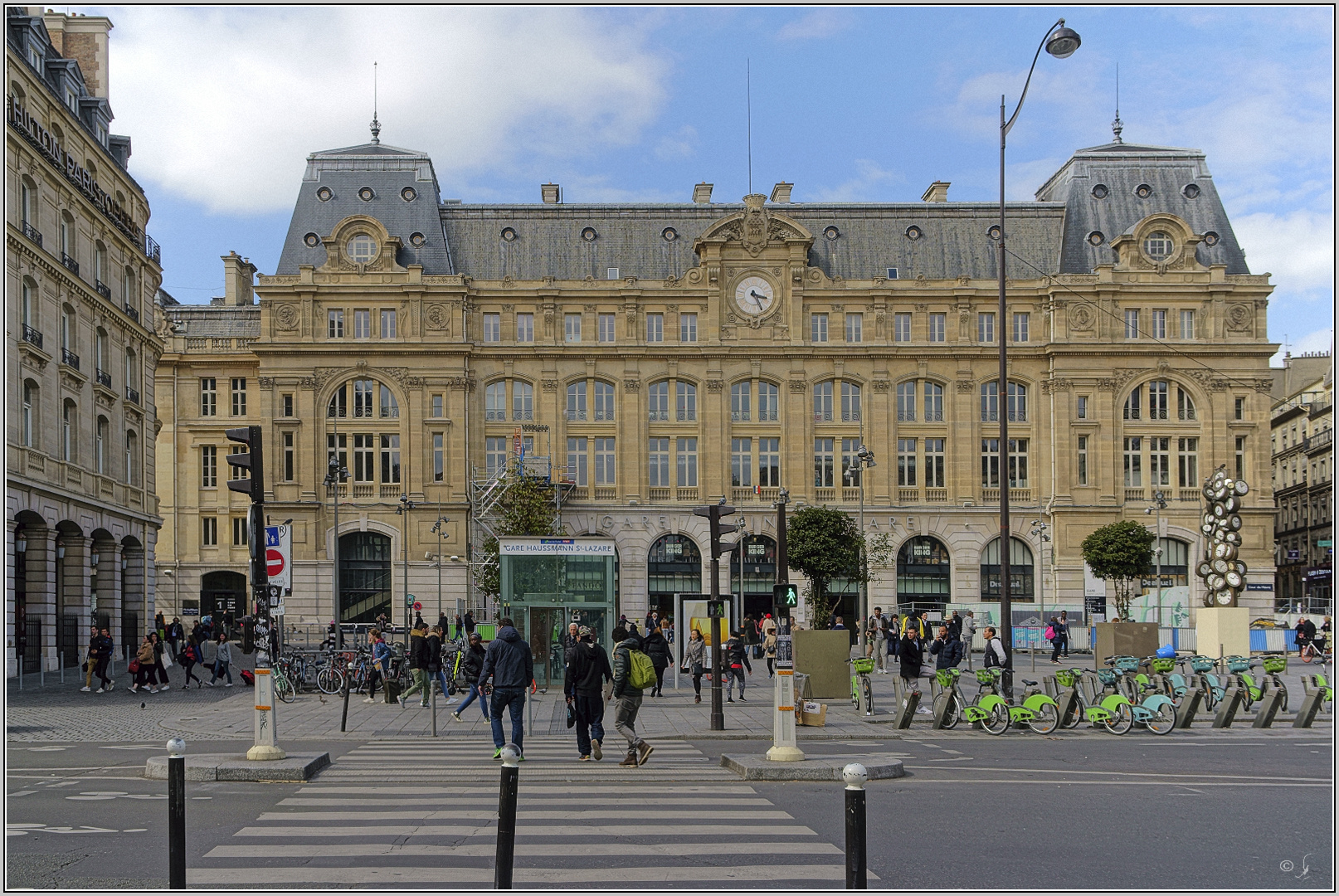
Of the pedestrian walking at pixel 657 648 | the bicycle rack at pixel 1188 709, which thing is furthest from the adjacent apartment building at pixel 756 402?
the bicycle rack at pixel 1188 709

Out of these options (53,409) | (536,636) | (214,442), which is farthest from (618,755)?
(214,442)

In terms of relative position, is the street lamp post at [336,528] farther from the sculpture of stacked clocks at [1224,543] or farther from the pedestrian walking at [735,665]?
the sculpture of stacked clocks at [1224,543]

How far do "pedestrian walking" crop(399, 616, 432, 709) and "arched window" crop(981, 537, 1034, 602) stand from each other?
143 ft

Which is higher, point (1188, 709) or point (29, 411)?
point (29, 411)

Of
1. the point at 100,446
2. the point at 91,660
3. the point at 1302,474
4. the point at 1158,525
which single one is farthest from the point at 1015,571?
the point at 91,660

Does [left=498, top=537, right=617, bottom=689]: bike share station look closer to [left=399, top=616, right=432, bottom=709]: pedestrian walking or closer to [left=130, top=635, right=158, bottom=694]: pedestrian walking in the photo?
[left=399, top=616, right=432, bottom=709]: pedestrian walking

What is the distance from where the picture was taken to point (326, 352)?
67562mm

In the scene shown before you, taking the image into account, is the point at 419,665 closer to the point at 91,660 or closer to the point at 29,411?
the point at 91,660

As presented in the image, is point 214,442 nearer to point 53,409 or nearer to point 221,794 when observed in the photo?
point 53,409

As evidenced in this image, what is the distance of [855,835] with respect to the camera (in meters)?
7.66

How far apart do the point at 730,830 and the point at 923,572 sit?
187 feet

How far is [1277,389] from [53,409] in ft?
292

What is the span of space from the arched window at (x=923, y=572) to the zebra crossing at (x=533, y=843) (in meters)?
53.6

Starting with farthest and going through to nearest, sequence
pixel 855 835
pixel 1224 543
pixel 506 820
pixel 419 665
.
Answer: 1. pixel 1224 543
2. pixel 419 665
3. pixel 506 820
4. pixel 855 835
